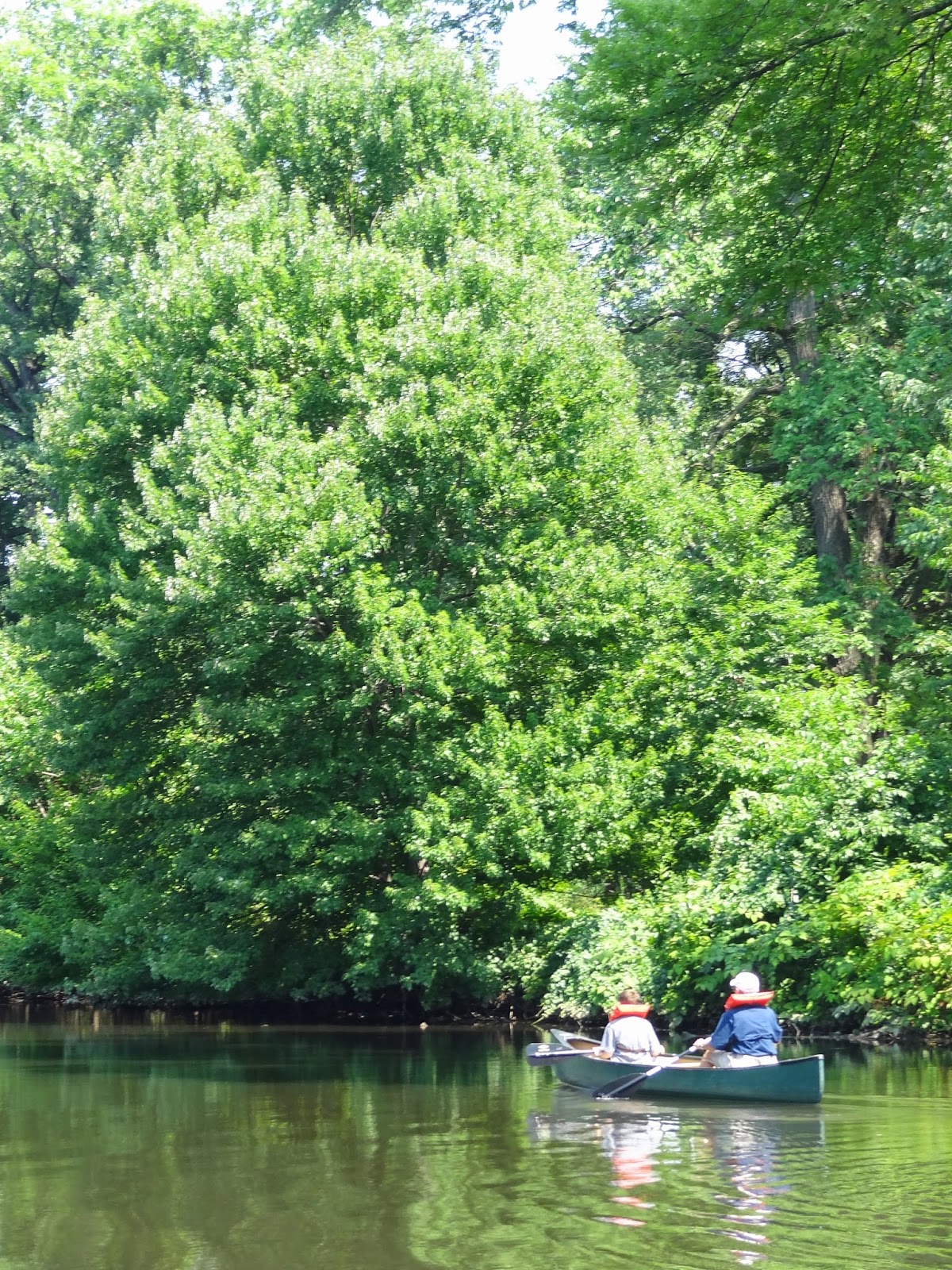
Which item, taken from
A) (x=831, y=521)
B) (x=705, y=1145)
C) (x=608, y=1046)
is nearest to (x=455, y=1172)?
(x=705, y=1145)

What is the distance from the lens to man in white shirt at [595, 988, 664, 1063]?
1712cm

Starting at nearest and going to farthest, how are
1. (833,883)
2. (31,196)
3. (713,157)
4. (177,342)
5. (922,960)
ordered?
(713,157) < (922,960) < (833,883) < (177,342) < (31,196)

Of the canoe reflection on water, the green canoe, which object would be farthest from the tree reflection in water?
the green canoe

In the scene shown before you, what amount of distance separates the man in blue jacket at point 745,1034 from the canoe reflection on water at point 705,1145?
60 centimetres

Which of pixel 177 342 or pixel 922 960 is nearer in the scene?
pixel 922 960

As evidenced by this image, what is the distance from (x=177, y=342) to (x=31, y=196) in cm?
1611

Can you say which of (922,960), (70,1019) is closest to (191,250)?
(70,1019)

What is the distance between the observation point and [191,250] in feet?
91.4

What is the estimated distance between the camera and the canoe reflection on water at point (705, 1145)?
1023 cm

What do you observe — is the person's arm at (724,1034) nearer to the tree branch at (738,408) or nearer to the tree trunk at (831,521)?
the tree trunk at (831,521)

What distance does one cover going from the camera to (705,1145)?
44.5 ft

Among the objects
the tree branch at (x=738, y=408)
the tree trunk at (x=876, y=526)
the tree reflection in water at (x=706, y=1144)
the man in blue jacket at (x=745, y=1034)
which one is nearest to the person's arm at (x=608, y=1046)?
the tree reflection in water at (x=706, y=1144)

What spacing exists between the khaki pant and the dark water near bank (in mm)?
547

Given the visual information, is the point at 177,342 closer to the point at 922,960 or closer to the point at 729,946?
the point at 729,946
